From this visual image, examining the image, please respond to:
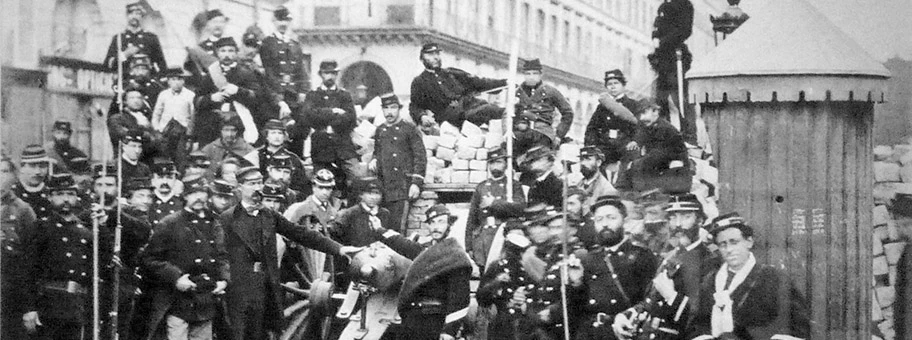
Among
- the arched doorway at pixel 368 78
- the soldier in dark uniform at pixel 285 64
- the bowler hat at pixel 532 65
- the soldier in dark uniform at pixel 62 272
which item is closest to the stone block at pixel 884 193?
the bowler hat at pixel 532 65

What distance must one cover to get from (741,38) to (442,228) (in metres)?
2.16

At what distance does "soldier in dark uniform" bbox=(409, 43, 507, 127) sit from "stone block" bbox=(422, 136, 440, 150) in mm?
97

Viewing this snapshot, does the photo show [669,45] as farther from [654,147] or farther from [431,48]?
[431,48]

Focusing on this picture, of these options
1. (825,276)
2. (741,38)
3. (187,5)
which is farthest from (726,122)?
(187,5)

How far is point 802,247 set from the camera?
8086 millimetres

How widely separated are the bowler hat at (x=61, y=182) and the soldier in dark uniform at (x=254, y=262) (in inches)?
46.8

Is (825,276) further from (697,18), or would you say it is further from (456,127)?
(456,127)

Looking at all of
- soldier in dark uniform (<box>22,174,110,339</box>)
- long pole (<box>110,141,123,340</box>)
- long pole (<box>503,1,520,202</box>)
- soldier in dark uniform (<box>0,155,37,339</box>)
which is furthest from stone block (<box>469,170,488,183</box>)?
soldier in dark uniform (<box>0,155,37,339</box>)

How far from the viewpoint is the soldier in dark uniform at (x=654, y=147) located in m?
8.34

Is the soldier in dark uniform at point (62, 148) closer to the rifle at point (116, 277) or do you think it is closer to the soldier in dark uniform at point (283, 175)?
the rifle at point (116, 277)

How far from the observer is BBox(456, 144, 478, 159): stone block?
29.0ft

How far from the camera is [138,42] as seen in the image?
9.81 m

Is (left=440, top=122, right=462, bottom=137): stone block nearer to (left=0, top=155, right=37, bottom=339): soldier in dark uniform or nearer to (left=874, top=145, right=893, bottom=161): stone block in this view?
(left=874, top=145, right=893, bottom=161): stone block

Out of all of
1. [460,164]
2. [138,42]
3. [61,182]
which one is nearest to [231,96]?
[138,42]
